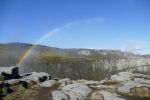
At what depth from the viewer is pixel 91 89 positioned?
126ft

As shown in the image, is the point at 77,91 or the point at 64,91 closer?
the point at 77,91

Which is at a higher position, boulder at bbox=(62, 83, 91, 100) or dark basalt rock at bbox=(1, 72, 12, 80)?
dark basalt rock at bbox=(1, 72, 12, 80)

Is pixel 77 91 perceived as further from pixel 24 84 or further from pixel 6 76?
pixel 6 76

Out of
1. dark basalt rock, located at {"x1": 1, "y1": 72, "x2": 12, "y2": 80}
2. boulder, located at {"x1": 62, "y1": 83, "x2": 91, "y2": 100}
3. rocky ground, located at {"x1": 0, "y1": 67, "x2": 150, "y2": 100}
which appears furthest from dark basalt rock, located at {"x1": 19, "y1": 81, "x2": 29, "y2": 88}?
boulder, located at {"x1": 62, "y1": 83, "x2": 91, "y2": 100}

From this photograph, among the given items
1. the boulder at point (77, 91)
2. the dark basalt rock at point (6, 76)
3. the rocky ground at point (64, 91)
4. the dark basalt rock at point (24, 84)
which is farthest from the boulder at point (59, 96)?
the dark basalt rock at point (6, 76)

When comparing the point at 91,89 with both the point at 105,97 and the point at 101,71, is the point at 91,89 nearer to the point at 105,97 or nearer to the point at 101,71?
the point at 105,97

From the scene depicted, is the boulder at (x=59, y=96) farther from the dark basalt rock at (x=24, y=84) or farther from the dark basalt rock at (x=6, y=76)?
the dark basalt rock at (x=6, y=76)

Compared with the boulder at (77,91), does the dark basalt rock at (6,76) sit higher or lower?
higher

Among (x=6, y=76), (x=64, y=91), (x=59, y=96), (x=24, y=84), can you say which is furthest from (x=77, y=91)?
(x=6, y=76)

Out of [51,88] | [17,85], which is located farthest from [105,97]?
[17,85]

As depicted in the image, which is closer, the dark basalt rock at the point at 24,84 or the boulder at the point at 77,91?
the boulder at the point at 77,91

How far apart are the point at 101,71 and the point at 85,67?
7789 mm

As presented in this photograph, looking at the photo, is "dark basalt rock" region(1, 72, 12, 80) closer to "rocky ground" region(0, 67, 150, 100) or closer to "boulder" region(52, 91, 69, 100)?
"rocky ground" region(0, 67, 150, 100)

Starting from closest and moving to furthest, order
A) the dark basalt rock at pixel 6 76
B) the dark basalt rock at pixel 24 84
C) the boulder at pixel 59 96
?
1. the boulder at pixel 59 96
2. the dark basalt rock at pixel 24 84
3. the dark basalt rock at pixel 6 76
